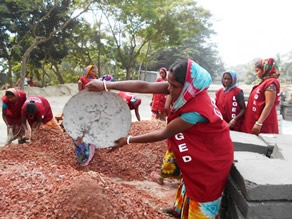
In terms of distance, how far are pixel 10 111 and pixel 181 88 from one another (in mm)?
4072

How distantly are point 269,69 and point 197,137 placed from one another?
1780 mm

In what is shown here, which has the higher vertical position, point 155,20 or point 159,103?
point 155,20

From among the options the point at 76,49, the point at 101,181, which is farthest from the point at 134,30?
the point at 101,181

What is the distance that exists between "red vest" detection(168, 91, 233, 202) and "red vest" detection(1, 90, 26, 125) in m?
3.70

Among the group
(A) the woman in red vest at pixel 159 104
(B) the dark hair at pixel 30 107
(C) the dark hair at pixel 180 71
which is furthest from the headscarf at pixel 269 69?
(A) the woman in red vest at pixel 159 104

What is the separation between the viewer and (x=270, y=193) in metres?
1.76

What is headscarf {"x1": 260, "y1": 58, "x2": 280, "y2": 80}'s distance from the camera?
327 centimetres

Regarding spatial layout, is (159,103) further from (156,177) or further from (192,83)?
(192,83)

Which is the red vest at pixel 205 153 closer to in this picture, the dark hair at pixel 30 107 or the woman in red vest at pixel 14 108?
the dark hair at pixel 30 107

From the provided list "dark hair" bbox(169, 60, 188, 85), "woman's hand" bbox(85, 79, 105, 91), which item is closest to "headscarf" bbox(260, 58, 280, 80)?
"dark hair" bbox(169, 60, 188, 85)

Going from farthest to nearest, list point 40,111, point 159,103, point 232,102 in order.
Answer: point 159,103
point 40,111
point 232,102

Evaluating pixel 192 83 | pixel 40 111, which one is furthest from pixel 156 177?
pixel 192 83

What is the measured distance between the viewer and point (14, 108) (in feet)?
16.3

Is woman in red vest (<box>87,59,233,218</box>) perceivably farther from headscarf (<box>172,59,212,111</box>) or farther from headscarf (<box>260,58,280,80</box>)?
headscarf (<box>260,58,280,80</box>)
